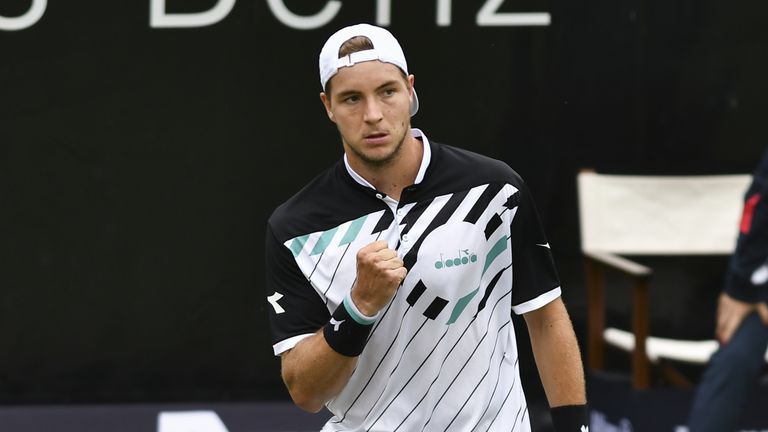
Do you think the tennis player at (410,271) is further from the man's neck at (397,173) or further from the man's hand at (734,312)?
the man's hand at (734,312)

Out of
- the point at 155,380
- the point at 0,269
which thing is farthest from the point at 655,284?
the point at 0,269

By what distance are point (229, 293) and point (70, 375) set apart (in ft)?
2.13

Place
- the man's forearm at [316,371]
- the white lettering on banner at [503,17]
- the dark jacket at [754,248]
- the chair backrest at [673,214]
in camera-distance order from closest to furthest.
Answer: the man's forearm at [316,371] → the dark jacket at [754,248] → the white lettering on banner at [503,17] → the chair backrest at [673,214]

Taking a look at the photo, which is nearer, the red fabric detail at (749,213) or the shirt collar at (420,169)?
the shirt collar at (420,169)

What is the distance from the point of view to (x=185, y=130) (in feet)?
18.9

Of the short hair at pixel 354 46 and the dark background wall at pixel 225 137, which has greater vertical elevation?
the short hair at pixel 354 46

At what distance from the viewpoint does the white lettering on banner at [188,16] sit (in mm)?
5648

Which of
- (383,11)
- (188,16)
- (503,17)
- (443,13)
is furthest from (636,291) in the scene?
(188,16)

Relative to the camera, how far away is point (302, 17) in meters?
5.68

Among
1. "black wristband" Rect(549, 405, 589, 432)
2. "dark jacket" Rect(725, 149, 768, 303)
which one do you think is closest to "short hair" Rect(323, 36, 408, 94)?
"black wristband" Rect(549, 405, 589, 432)

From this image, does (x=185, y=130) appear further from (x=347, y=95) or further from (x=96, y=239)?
(x=347, y=95)

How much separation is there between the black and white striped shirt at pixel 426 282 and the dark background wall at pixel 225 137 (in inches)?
94.3

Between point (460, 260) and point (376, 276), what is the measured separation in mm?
324

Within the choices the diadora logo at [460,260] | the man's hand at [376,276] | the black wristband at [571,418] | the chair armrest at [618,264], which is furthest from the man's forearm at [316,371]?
the chair armrest at [618,264]
